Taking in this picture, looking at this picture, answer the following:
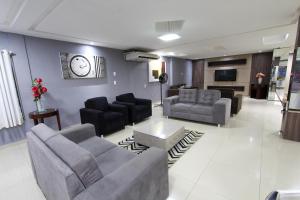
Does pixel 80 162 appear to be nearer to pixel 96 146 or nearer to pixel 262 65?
pixel 96 146

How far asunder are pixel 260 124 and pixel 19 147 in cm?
554

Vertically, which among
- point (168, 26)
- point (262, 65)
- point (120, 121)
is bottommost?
point (120, 121)

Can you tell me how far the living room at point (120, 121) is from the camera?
4.13 ft

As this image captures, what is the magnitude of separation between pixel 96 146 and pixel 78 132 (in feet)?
1.26

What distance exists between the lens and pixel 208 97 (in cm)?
415

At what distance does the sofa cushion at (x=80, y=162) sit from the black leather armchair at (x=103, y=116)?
1.99m

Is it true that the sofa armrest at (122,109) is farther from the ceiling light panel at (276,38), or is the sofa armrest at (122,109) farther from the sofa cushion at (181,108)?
the ceiling light panel at (276,38)

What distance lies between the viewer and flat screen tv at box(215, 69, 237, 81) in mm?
8188

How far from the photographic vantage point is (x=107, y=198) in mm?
894

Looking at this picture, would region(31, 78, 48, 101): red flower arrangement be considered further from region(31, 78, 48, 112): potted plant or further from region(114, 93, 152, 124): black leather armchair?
region(114, 93, 152, 124): black leather armchair

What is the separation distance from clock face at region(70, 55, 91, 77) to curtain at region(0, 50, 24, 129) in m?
→ 1.20

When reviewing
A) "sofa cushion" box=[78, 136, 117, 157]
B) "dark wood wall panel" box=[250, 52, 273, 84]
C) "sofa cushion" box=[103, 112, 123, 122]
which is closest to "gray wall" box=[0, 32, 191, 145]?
"sofa cushion" box=[103, 112, 123, 122]

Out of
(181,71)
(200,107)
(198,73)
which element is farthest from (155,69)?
(198,73)

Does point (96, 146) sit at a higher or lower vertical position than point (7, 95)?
lower
